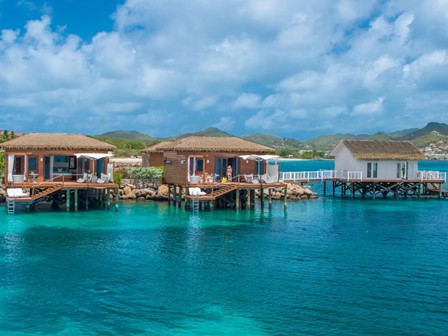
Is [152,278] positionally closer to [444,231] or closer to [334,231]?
[334,231]

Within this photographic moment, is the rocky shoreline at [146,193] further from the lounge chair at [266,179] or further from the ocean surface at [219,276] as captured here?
the ocean surface at [219,276]

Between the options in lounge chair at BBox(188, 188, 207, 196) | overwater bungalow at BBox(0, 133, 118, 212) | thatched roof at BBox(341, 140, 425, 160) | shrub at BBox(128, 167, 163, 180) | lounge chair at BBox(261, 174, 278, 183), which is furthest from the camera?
thatched roof at BBox(341, 140, 425, 160)

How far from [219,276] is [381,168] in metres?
32.7

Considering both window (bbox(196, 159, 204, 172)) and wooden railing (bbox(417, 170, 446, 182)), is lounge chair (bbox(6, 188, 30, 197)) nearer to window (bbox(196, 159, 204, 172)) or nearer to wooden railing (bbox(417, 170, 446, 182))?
window (bbox(196, 159, 204, 172))

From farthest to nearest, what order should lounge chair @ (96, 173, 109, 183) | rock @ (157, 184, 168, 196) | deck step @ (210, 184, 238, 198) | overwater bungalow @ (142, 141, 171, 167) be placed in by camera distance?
overwater bungalow @ (142, 141, 171, 167) → rock @ (157, 184, 168, 196) → deck step @ (210, 184, 238, 198) → lounge chair @ (96, 173, 109, 183)

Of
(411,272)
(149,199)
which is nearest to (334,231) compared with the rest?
(411,272)

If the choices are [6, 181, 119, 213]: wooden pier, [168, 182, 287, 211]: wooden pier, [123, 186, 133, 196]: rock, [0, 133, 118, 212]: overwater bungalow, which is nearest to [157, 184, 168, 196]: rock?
[123, 186, 133, 196]: rock

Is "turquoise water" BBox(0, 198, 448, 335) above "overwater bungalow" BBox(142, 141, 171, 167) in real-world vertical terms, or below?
below

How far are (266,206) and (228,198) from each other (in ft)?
13.9

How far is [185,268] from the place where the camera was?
22312 mm

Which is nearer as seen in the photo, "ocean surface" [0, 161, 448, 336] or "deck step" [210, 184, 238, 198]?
"ocean surface" [0, 161, 448, 336]

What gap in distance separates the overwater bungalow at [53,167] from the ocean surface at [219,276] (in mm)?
2514

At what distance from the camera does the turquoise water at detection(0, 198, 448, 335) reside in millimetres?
16172

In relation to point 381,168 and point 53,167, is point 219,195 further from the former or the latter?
point 381,168
